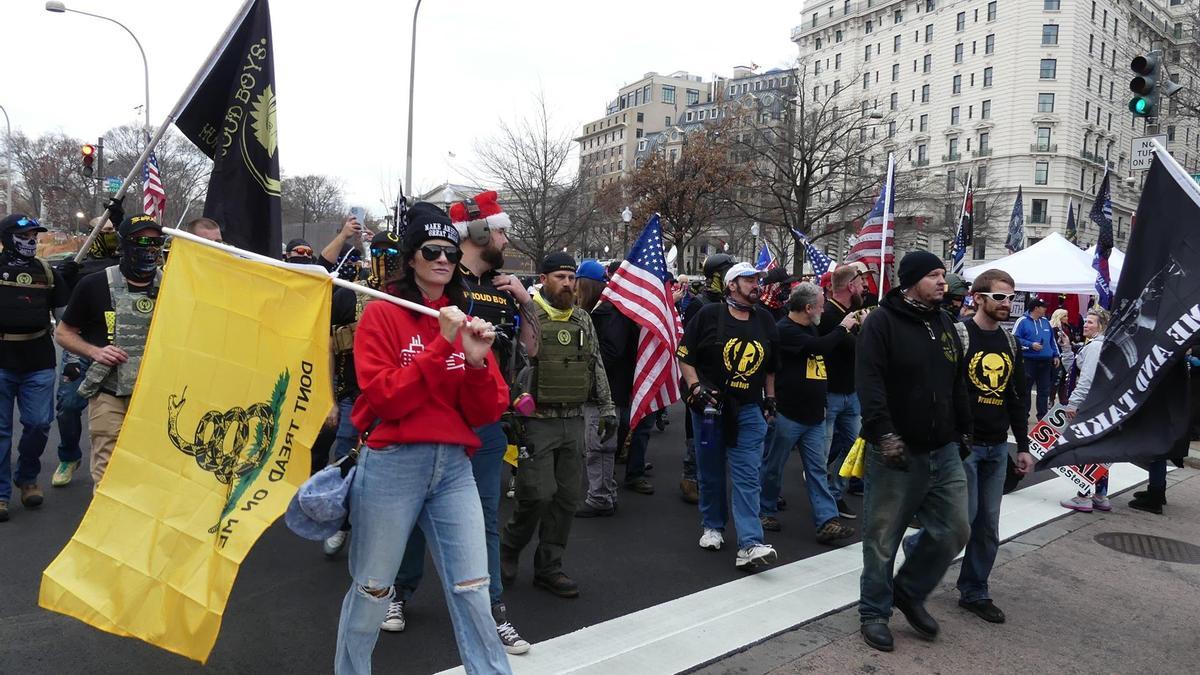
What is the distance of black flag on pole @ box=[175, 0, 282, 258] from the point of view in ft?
14.9

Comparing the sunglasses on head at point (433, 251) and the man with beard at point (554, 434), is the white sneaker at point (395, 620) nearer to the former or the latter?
the man with beard at point (554, 434)

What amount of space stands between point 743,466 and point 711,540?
722 mm

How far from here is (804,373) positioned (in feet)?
20.0

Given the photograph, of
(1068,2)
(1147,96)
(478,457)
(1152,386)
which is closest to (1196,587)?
(1152,386)

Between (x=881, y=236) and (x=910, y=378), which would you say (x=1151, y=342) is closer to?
(x=910, y=378)

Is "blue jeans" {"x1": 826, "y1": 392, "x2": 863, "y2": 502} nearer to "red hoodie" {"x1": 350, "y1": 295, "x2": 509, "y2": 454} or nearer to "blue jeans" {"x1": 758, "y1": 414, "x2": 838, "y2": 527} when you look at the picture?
"blue jeans" {"x1": 758, "y1": 414, "x2": 838, "y2": 527}

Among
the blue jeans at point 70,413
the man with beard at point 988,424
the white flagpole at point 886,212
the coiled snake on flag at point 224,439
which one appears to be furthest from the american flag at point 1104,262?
the blue jeans at point 70,413

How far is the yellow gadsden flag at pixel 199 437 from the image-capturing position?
3107 millimetres

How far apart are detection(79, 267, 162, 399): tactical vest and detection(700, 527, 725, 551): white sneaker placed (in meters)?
3.85

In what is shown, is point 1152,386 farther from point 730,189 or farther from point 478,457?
point 730,189

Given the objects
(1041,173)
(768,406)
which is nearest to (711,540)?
(768,406)

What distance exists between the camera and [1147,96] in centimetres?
870

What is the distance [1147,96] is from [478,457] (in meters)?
8.67

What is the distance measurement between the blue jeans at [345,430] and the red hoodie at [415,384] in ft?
7.93
